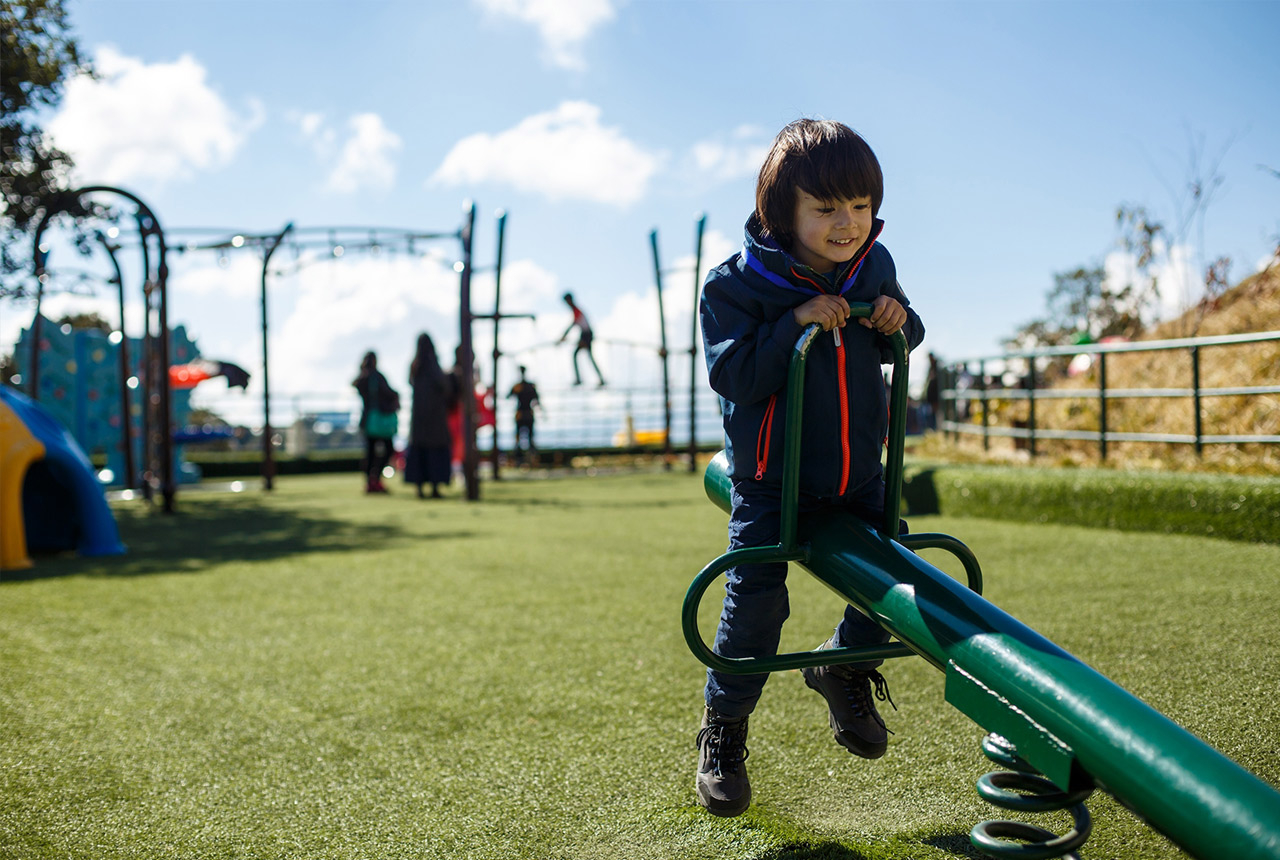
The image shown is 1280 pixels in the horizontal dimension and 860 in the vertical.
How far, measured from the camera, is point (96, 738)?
9.08ft

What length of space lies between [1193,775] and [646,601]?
3459 millimetres

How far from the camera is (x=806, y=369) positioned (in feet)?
6.51

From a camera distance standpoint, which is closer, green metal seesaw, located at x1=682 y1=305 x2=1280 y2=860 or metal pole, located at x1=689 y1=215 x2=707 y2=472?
green metal seesaw, located at x1=682 y1=305 x2=1280 y2=860

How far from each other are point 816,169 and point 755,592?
35.2 inches

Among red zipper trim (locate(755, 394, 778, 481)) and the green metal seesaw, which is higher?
red zipper trim (locate(755, 394, 778, 481))

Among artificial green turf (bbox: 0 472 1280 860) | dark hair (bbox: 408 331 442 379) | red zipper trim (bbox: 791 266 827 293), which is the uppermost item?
dark hair (bbox: 408 331 442 379)

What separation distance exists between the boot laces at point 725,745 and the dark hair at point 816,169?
1.08 metres

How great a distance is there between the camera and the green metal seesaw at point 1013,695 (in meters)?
1.15

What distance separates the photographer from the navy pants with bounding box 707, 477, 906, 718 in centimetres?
204

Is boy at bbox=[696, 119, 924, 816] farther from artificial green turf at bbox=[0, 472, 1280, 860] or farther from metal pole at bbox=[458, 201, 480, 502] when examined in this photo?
metal pole at bbox=[458, 201, 480, 502]

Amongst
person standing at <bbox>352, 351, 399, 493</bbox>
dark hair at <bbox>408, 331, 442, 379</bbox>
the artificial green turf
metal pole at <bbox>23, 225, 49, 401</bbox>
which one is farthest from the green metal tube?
person standing at <bbox>352, 351, 399, 493</bbox>

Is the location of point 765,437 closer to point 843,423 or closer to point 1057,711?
point 843,423

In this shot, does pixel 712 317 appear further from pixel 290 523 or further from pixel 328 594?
pixel 290 523

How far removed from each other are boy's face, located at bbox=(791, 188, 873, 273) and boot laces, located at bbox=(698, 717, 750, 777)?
1.03 meters
